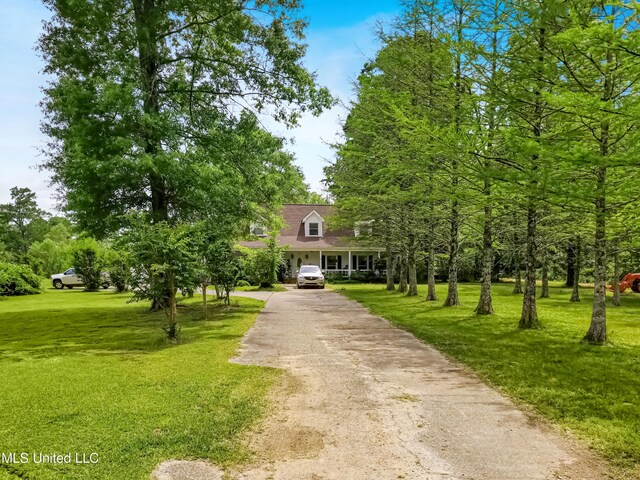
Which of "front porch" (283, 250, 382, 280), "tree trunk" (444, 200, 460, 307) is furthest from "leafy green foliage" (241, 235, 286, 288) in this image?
"tree trunk" (444, 200, 460, 307)

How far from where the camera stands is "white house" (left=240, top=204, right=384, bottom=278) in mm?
35281

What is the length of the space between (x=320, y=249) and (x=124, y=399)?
29744 millimetres

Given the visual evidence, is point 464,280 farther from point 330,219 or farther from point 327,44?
point 327,44

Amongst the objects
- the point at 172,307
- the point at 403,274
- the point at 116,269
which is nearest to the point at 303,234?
the point at 403,274

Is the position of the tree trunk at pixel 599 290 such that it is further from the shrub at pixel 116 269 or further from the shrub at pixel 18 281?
the shrub at pixel 18 281

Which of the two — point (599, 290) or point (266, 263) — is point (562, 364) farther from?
point (266, 263)

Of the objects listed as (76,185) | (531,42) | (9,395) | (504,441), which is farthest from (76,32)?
(504,441)

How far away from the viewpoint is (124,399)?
5324mm

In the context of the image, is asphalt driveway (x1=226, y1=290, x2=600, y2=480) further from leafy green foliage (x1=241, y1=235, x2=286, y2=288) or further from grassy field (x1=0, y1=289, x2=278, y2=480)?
leafy green foliage (x1=241, y1=235, x2=286, y2=288)

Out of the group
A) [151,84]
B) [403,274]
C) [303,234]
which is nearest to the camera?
[151,84]

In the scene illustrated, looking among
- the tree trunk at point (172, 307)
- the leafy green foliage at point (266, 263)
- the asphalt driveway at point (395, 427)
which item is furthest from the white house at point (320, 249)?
the asphalt driveway at point (395, 427)

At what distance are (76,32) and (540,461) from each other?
16013 mm

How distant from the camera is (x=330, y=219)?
2577 centimetres
